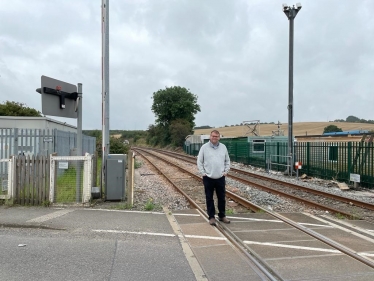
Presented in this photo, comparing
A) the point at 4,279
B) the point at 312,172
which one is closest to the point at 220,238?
the point at 4,279

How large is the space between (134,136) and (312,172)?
12067 cm

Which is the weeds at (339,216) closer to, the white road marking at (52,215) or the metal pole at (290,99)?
the white road marking at (52,215)

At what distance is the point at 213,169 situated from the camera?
7465mm

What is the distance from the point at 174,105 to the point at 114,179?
256ft

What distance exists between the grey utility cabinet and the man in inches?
123

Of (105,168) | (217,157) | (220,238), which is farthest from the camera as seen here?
(105,168)

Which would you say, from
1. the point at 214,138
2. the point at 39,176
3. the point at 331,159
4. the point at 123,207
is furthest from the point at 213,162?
the point at 331,159

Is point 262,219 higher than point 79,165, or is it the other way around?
point 79,165

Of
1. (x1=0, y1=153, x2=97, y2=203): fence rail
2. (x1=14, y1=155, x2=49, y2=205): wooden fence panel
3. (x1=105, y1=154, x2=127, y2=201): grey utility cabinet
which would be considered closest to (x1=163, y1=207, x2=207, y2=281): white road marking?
(x1=105, y1=154, x2=127, y2=201): grey utility cabinet

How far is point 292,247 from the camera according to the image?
5.84 meters

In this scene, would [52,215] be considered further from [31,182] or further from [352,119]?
[352,119]

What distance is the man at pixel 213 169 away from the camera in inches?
294

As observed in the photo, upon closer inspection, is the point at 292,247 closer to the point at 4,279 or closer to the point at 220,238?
the point at 220,238

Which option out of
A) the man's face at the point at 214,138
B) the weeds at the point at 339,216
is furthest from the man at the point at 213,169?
the weeds at the point at 339,216
